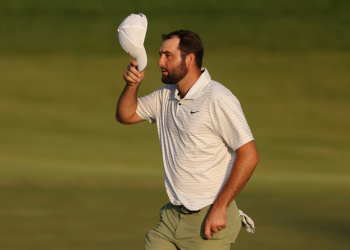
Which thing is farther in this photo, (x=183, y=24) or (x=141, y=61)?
(x=183, y=24)

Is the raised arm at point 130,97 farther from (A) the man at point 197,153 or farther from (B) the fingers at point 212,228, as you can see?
(B) the fingers at point 212,228

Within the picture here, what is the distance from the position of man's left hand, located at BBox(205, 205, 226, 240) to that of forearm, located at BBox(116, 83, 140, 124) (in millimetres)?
859

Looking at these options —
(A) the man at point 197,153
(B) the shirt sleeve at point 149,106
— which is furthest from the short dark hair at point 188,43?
(B) the shirt sleeve at point 149,106

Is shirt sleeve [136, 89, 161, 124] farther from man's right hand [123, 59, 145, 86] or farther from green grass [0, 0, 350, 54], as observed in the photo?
green grass [0, 0, 350, 54]

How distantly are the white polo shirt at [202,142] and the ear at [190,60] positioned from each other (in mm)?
100

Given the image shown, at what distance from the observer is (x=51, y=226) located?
8.39 metres

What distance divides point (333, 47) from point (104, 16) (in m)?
5.12

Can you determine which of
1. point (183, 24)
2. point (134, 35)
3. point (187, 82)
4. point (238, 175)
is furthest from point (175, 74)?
point (183, 24)

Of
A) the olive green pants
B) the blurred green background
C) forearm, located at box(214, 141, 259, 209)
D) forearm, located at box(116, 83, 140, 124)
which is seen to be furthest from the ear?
the blurred green background

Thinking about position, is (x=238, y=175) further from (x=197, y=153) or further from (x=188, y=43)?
(x=188, y=43)

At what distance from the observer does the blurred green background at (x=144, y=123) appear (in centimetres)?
879

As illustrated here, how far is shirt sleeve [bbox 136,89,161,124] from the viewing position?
4641 mm

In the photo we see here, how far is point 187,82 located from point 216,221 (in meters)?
0.79

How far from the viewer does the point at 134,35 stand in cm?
435
